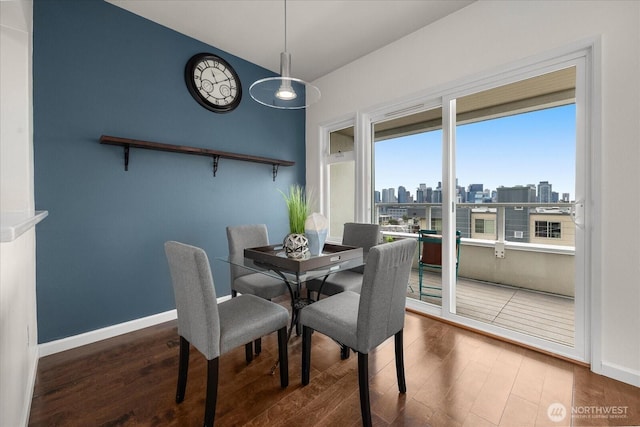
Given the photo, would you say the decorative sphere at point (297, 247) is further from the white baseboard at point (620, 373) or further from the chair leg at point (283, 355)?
the white baseboard at point (620, 373)

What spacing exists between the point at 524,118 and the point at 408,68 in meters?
1.18

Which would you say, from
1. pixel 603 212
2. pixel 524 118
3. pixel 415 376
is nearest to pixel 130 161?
pixel 415 376

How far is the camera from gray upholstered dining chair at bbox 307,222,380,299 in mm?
2301

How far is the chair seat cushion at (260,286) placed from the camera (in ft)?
7.36

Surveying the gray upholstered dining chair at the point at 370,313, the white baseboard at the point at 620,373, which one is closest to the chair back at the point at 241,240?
the gray upholstered dining chair at the point at 370,313

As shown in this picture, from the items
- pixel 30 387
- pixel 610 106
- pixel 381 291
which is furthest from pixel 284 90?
pixel 30 387

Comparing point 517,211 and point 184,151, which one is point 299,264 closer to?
point 184,151

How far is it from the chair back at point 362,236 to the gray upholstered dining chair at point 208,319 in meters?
1.14

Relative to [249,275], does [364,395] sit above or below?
below

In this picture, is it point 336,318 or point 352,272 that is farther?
point 352,272

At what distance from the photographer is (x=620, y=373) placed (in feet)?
5.68

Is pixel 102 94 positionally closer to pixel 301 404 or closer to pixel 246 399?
pixel 246 399

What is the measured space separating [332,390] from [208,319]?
91 cm

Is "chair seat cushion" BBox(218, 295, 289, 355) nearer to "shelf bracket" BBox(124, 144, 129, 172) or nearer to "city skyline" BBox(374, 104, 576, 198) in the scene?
"shelf bracket" BBox(124, 144, 129, 172)
